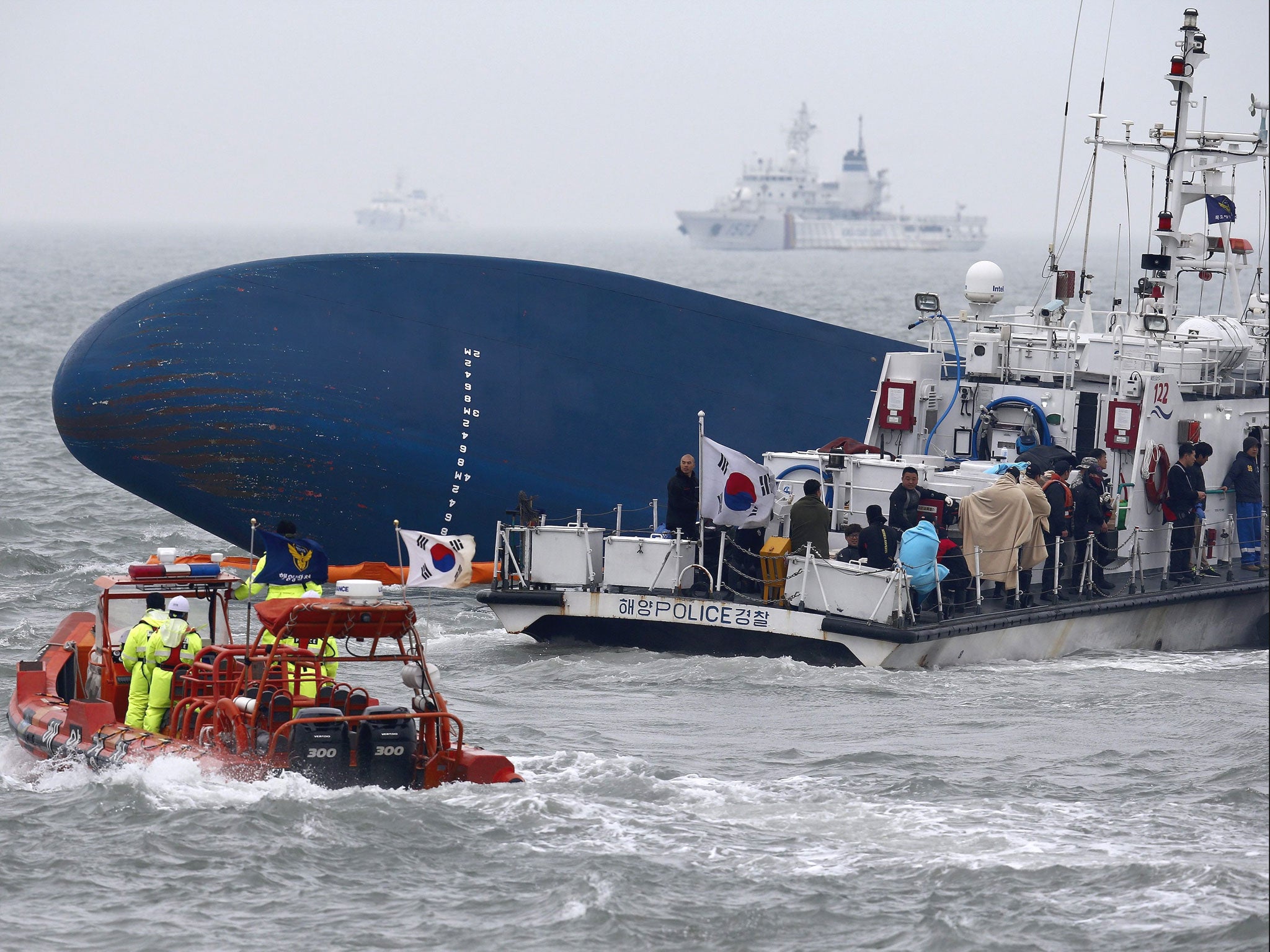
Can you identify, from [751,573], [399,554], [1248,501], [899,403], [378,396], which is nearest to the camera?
[399,554]

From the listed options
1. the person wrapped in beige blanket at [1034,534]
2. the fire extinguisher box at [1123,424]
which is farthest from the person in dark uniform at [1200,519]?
the person wrapped in beige blanket at [1034,534]

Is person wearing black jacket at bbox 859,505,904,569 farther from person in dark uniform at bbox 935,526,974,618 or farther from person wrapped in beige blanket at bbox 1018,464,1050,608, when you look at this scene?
person wrapped in beige blanket at bbox 1018,464,1050,608

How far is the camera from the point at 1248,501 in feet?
63.1

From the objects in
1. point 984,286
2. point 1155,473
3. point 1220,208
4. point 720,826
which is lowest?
point 720,826

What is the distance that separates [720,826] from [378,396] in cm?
1033

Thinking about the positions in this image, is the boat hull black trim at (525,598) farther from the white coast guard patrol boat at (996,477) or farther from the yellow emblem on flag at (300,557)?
the yellow emblem on flag at (300,557)

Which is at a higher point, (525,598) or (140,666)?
(140,666)

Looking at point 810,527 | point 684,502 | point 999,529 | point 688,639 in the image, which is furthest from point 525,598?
point 999,529

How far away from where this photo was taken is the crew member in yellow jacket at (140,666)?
13227 millimetres

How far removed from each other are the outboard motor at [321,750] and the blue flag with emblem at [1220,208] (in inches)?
544

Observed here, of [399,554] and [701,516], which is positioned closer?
[399,554]

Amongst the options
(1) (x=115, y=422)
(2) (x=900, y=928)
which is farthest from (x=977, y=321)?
(2) (x=900, y=928)

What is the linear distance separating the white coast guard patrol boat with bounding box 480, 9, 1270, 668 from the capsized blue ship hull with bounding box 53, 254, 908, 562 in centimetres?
149

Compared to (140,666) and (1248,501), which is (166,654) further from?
(1248,501)
